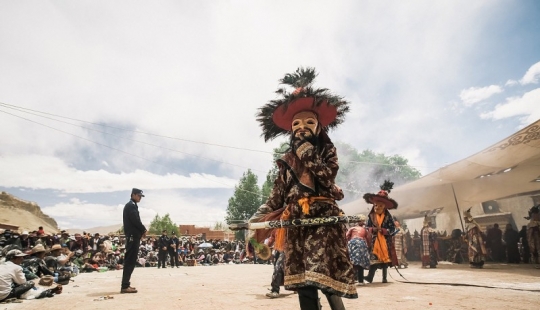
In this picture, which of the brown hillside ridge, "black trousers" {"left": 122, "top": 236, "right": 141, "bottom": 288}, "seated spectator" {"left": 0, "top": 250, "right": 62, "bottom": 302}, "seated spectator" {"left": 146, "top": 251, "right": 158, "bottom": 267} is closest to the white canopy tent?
"black trousers" {"left": 122, "top": 236, "right": 141, "bottom": 288}

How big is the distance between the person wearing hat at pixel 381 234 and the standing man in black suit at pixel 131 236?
17.4 ft

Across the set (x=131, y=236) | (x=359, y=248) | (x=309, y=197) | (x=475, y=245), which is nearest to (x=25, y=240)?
(x=131, y=236)

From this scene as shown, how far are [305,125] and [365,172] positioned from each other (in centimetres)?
5093

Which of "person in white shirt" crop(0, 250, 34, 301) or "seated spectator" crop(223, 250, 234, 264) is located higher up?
"seated spectator" crop(223, 250, 234, 264)

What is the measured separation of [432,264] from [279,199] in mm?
13736

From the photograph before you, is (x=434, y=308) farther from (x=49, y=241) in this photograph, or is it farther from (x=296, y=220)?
(x=49, y=241)

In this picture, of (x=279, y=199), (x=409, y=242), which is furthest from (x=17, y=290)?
(x=409, y=242)

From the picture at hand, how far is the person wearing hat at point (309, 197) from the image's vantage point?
2.83 meters

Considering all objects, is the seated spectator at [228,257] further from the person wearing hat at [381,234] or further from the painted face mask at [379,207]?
the painted face mask at [379,207]

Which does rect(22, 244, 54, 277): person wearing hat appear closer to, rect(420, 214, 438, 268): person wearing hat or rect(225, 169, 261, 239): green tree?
rect(420, 214, 438, 268): person wearing hat

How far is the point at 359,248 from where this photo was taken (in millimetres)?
8336

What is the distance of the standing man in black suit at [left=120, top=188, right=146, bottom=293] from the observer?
6820 millimetres

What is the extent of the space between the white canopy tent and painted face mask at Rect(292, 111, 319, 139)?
29.6 ft

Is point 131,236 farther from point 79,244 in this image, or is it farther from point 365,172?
point 365,172
